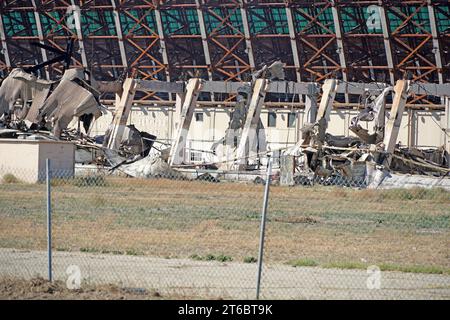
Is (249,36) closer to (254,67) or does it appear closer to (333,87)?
(254,67)

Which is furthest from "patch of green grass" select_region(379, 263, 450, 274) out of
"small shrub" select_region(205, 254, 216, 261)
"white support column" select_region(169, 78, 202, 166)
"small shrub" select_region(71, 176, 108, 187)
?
"white support column" select_region(169, 78, 202, 166)

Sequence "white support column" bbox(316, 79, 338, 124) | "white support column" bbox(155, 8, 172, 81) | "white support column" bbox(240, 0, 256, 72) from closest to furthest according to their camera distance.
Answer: "white support column" bbox(316, 79, 338, 124), "white support column" bbox(240, 0, 256, 72), "white support column" bbox(155, 8, 172, 81)

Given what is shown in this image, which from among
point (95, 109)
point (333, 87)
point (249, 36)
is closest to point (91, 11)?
point (249, 36)

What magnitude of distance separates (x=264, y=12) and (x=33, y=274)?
38070 mm

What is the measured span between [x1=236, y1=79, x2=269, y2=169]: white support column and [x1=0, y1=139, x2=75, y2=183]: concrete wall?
8793mm

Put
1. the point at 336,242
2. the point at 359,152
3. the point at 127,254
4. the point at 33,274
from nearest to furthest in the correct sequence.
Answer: the point at 33,274, the point at 127,254, the point at 336,242, the point at 359,152

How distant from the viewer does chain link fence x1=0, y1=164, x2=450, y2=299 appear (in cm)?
1495

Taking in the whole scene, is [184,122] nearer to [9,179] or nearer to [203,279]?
[9,179]

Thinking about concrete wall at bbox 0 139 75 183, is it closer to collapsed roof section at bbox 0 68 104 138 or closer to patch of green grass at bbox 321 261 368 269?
collapsed roof section at bbox 0 68 104 138

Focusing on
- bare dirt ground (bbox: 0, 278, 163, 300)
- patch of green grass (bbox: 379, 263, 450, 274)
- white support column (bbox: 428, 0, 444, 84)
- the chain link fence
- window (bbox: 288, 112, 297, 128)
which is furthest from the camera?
window (bbox: 288, 112, 297, 128)

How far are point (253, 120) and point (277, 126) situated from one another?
7.71 m

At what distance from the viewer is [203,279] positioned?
15172 millimetres

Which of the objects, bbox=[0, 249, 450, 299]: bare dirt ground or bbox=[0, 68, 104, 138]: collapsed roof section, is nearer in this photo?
bbox=[0, 249, 450, 299]: bare dirt ground

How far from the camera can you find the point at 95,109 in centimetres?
4191
